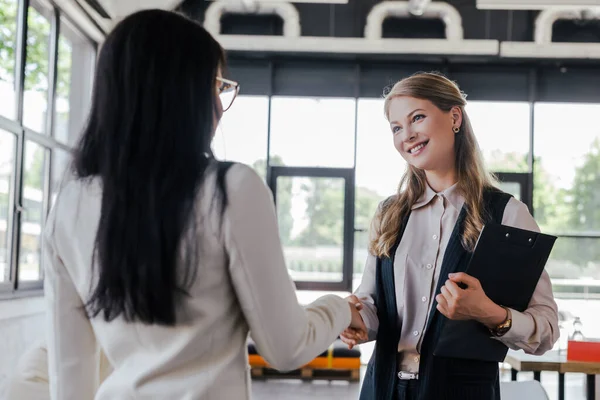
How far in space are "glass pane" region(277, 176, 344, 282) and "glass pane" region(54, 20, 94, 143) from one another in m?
2.52

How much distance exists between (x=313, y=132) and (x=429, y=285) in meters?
6.96

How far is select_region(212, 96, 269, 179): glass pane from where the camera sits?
870 centimetres

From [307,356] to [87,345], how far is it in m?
0.39

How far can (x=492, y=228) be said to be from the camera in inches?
61.6

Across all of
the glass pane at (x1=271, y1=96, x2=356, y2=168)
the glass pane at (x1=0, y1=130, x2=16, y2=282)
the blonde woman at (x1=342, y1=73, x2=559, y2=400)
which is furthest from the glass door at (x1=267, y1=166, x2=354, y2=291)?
the blonde woman at (x1=342, y1=73, x2=559, y2=400)

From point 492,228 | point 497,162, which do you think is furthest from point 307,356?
point 497,162

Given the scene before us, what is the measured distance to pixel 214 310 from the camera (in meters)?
1.10

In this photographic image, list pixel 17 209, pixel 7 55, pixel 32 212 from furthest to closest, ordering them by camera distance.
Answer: pixel 32 212 → pixel 17 209 → pixel 7 55

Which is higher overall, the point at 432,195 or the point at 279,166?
Result: the point at 279,166

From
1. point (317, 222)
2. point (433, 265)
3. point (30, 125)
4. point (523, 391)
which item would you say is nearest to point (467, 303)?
point (433, 265)

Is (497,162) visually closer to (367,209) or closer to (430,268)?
(367,209)

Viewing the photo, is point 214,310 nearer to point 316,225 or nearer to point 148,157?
point 148,157

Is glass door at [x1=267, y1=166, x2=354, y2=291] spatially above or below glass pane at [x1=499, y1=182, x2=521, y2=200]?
below

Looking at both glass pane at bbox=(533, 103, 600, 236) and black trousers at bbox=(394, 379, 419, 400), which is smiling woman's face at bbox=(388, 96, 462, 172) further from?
glass pane at bbox=(533, 103, 600, 236)
